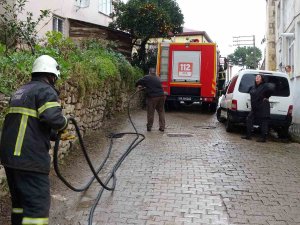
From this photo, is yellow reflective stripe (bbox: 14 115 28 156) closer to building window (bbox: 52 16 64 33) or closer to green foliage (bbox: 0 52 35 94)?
green foliage (bbox: 0 52 35 94)

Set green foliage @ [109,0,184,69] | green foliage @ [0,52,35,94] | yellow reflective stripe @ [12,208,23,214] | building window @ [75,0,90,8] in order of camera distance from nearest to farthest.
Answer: yellow reflective stripe @ [12,208,23,214] → green foliage @ [0,52,35,94] → green foliage @ [109,0,184,69] → building window @ [75,0,90,8]

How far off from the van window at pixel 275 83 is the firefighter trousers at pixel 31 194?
8.37m

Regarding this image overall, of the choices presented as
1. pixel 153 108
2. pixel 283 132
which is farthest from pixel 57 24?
pixel 283 132

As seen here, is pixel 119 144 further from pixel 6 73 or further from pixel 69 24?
pixel 69 24

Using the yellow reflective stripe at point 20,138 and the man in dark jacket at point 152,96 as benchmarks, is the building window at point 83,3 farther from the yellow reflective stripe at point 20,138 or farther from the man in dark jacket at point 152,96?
the yellow reflective stripe at point 20,138

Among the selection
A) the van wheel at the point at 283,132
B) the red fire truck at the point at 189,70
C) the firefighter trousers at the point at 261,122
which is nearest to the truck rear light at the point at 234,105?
the firefighter trousers at the point at 261,122

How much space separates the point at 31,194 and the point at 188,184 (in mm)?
3326

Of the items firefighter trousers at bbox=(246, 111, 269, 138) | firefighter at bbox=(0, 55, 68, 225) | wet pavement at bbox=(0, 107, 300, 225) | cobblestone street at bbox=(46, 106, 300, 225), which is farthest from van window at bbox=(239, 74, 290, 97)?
firefighter at bbox=(0, 55, 68, 225)

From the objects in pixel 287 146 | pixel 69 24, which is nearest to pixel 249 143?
pixel 287 146

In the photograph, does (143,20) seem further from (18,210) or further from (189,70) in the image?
(18,210)

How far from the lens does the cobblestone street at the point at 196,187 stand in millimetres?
5461

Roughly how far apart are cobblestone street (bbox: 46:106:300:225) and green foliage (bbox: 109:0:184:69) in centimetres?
1041

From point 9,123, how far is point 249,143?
755 cm

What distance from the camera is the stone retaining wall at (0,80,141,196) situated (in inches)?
328
